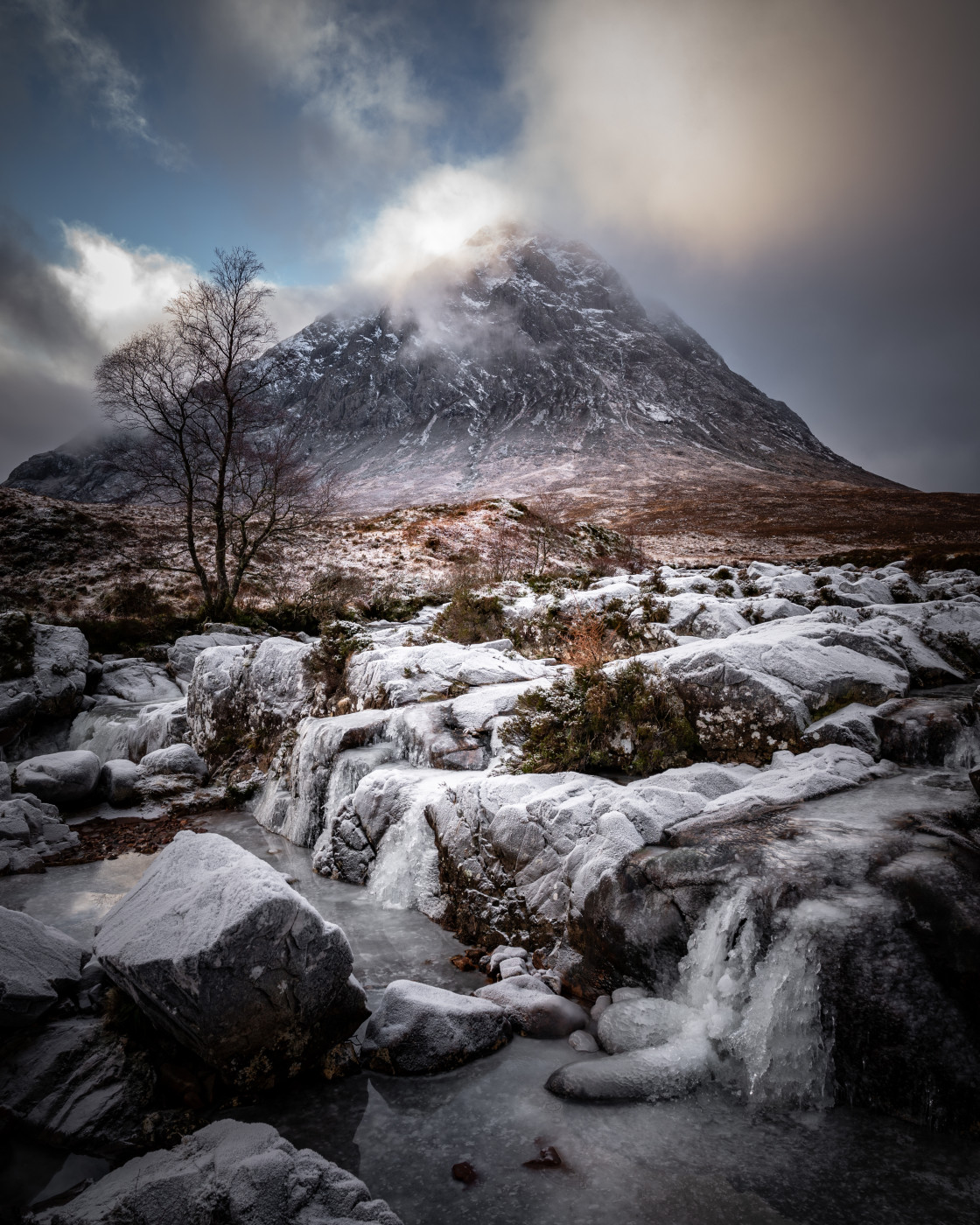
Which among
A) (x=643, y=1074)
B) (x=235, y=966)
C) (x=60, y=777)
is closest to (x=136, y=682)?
(x=60, y=777)

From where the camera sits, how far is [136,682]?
1883 cm

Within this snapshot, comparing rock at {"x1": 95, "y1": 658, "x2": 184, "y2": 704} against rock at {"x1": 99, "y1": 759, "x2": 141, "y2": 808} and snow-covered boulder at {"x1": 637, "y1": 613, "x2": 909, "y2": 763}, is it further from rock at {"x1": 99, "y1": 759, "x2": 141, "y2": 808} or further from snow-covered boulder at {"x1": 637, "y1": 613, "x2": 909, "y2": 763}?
snow-covered boulder at {"x1": 637, "y1": 613, "x2": 909, "y2": 763}

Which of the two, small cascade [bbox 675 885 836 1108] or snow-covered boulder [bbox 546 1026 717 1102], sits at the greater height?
small cascade [bbox 675 885 836 1108]

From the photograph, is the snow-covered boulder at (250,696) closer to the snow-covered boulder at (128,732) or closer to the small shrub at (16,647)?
the snow-covered boulder at (128,732)

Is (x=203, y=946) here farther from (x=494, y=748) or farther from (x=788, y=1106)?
(x=494, y=748)

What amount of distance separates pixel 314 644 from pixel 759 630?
35.1 feet

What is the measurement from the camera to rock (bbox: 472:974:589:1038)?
6109 mm

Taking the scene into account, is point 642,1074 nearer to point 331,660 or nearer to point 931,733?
point 931,733

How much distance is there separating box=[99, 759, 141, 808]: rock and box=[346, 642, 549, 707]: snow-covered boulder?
5359 mm

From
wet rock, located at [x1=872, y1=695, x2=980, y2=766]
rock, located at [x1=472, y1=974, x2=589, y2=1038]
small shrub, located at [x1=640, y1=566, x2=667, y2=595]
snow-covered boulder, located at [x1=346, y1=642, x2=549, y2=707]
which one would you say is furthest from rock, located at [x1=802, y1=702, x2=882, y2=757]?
small shrub, located at [x1=640, y1=566, x2=667, y2=595]

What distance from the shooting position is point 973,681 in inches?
396

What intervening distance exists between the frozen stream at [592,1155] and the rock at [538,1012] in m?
0.23

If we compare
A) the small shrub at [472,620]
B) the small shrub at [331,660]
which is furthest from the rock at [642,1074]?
the small shrub at [472,620]

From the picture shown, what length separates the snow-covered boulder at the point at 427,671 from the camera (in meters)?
12.9
